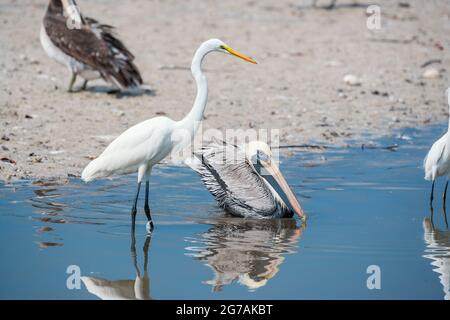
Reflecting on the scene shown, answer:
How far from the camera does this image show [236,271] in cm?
587

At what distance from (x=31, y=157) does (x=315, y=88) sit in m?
5.06

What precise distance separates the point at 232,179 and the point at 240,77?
5392 mm

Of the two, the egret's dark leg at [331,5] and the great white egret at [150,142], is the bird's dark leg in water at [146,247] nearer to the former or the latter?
the great white egret at [150,142]

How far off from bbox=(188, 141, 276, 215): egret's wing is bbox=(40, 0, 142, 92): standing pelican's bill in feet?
11.3

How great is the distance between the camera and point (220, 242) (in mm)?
6523

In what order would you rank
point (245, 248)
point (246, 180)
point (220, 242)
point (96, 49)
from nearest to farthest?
point (245, 248) < point (220, 242) < point (246, 180) < point (96, 49)

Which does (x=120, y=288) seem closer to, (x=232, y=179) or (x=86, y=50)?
(x=232, y=179)

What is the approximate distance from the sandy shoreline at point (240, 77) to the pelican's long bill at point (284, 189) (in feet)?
6.59

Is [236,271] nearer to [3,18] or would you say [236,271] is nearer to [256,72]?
[256,72]

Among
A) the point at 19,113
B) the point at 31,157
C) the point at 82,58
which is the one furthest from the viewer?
the point at 82,58

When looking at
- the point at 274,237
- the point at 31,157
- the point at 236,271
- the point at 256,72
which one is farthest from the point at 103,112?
the point at 236,271

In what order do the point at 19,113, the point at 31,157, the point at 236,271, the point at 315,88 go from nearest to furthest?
the point at 236,271 < the point at 31,157 < the point at 19,113 < the point at 315,88

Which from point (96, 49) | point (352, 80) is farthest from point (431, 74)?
point (96, 49)
